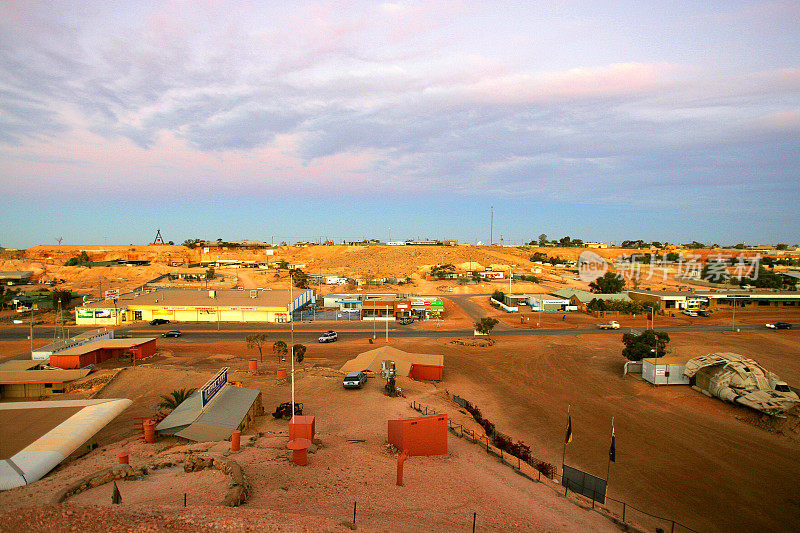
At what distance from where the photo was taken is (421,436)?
15773 mm

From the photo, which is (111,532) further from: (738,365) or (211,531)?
(738,365)

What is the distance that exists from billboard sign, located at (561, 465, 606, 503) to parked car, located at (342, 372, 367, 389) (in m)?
13.5

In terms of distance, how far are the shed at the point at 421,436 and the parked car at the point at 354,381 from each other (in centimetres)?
979

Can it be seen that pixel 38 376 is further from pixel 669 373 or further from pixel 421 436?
pixel 669 373

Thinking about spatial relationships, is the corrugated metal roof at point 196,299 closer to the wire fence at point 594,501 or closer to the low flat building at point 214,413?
the low flat building at point 214,413

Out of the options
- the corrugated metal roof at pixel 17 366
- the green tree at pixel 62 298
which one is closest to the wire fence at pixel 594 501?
the corrugated metal roof at pixel 17 366

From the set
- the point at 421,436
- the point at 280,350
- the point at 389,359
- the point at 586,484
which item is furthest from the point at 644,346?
the point at 280,350

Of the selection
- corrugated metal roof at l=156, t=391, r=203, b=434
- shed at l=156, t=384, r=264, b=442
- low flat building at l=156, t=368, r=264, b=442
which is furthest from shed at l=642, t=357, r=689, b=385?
corrugated metal roof at l=156, t=391, r=203, b=434

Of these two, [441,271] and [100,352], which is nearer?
[100,352]

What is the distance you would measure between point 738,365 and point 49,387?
45.0 meters

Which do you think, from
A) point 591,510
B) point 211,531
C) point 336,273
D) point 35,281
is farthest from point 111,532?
point 35,281

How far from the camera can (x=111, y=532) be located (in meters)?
7.05

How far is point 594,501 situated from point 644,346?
21783 mm

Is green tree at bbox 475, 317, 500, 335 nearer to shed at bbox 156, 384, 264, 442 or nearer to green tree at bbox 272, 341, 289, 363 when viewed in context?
green tree at bbox 272, 341, 289, 363
